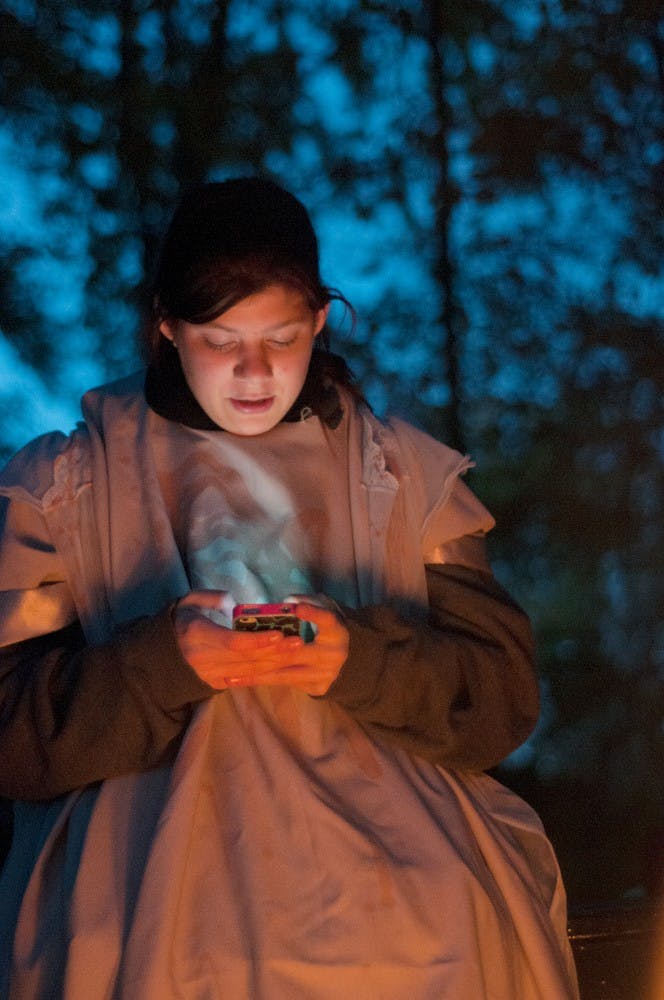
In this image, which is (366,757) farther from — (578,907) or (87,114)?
(87,114)

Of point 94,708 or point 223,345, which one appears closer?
point 94,708

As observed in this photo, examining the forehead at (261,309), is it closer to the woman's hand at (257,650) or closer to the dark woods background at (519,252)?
the woman's hand at (257,650)

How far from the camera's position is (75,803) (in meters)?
1.76

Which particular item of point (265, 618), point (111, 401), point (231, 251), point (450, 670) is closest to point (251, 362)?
point (231, 251)

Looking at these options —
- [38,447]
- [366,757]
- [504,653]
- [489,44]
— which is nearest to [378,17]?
[489,44]

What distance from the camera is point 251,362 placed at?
1.84m

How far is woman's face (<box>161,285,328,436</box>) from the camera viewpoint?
182 centimetres

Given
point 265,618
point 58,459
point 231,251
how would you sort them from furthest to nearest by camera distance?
point 58,459
point 231,251
point 265,618

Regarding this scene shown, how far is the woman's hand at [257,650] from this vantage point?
5.28ft

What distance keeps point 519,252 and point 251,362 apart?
46.1 inches

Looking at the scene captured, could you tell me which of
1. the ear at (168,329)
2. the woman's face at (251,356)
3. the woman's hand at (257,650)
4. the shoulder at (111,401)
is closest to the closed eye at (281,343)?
the woman's face at (251,356)

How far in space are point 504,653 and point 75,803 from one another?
74 centimetres

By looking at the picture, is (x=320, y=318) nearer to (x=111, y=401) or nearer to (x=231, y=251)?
(x=231, y=251)

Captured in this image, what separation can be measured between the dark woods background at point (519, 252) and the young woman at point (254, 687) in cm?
72
